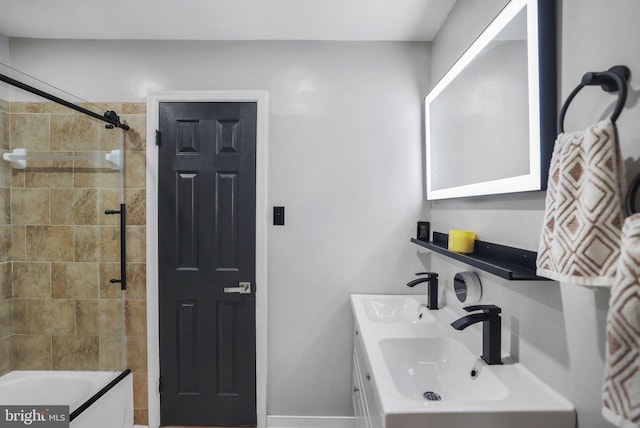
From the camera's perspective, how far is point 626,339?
566mm

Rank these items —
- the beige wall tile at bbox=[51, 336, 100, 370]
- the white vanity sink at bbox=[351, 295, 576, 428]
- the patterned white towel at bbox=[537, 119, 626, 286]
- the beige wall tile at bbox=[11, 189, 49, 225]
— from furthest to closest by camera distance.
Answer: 1. the beige wall tile at bbox=[51, 336, 100, 370]
2. the beige wall tile at bbox=[11, 189, 49, 225]
3. the white vanity sink at bbox=[351, 295, 576, 428]
4. the patterned white towel at bbox=[537, 119, 626, 286]

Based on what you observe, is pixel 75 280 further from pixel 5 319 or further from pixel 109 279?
pixel 5 319

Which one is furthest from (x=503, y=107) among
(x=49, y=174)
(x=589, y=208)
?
(x=49, y=174)

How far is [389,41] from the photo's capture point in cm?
205

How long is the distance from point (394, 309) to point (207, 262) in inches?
47.7

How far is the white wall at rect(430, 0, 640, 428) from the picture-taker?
75 centimetres

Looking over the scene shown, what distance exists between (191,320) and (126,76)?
5.33 ft

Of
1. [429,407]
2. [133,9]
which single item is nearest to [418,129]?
[429,407]

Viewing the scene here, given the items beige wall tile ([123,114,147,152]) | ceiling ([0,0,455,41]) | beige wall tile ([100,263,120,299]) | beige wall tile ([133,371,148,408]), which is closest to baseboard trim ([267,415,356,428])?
beige wall tile ([133,371,148,408])

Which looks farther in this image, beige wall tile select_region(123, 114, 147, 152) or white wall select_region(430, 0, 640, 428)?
beige wall tile select_region(123, 114, 147, 152)

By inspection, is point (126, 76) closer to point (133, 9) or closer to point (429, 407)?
point (133, 9)

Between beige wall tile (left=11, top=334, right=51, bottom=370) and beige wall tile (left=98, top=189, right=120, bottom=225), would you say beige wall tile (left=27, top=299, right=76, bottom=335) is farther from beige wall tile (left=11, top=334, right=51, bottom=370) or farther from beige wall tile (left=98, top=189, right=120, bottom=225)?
beige wall tile (left=98, top=189, right=120, bottom=225)

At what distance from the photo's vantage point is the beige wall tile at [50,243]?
1.72 m

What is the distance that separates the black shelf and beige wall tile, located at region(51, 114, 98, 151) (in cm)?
208
